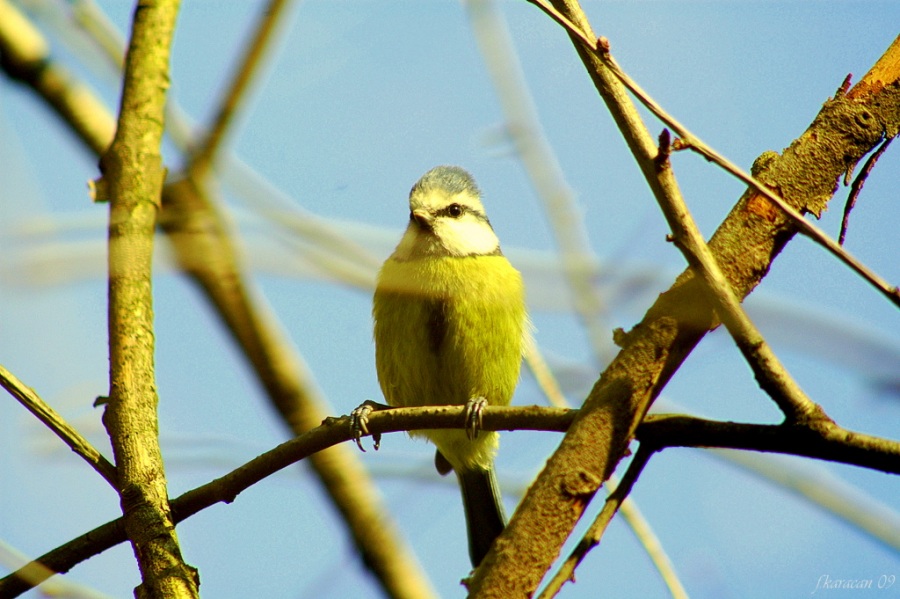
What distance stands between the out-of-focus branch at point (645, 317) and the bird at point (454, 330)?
1397mm

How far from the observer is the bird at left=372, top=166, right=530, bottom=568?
3266mm

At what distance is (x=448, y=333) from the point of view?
10.7ft

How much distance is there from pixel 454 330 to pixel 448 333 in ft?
0.08

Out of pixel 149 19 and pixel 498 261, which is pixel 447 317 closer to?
pixel 498 261

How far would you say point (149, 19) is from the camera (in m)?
2.77

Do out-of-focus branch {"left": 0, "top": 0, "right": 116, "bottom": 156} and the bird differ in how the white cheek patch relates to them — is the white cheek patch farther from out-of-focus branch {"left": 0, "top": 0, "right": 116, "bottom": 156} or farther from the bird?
out-of-focus branch {"left": 0, "top": 0, "right": 116, "bottom": 156}

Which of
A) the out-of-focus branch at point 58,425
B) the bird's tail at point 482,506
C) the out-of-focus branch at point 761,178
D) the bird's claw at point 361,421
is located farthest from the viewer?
the bird's tail at point 482,506

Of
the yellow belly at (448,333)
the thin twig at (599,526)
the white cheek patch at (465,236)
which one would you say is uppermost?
the white cheek patch at (465,236)

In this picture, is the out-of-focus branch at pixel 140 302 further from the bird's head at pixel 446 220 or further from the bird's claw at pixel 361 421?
the bird's head at pixel 446 220

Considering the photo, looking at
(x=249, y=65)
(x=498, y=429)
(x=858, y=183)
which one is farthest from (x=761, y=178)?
(x=249, y=65)

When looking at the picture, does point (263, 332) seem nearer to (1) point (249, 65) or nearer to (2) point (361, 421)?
(1) point (249, 65)

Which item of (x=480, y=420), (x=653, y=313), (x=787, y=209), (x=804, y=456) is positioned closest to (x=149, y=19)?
(x=480, y=420)

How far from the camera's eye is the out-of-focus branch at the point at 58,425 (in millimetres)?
1811

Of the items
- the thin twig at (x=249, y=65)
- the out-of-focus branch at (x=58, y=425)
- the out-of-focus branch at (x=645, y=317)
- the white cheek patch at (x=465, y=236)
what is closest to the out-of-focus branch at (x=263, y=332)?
the thin twig at (x=249, y=65)
